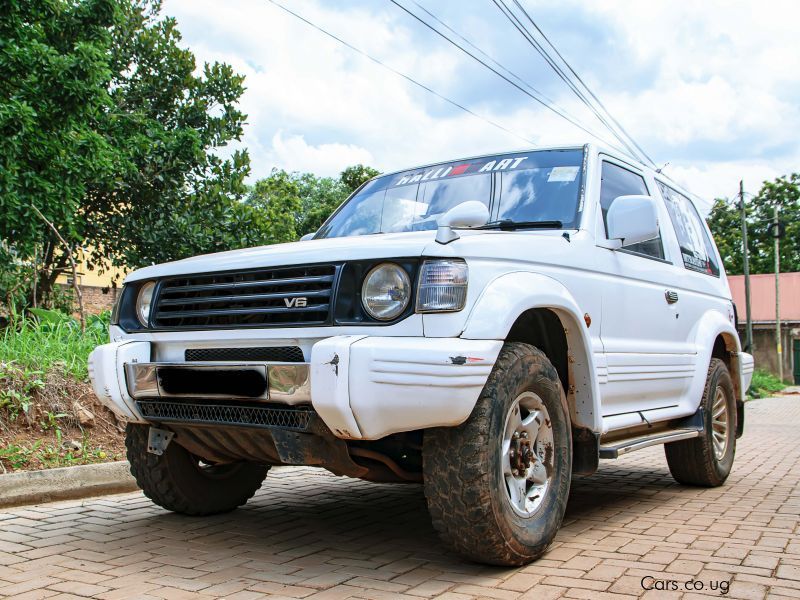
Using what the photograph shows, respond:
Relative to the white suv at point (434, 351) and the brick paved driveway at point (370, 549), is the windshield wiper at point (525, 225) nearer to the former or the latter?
the white suv at point (434, 351)

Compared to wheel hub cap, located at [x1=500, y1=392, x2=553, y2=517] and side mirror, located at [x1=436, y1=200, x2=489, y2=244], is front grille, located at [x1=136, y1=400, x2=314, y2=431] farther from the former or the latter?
side mirror, located at [x1=436, y1=200, x2=489, y2=244]

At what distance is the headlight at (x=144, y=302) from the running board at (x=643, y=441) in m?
2.37

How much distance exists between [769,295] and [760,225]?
6.56 metres

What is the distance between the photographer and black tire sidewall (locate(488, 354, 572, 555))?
3211 millimetres

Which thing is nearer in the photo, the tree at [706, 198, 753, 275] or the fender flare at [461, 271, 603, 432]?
the fender flare at [461, 271, 603, 432]

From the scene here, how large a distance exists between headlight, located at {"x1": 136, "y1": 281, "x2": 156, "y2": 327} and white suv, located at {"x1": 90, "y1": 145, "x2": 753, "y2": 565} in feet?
0.03

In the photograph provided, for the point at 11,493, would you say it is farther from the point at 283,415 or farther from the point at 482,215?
the point at 482,215

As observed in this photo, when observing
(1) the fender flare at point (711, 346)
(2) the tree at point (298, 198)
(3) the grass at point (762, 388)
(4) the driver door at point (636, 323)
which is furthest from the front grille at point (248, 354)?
(3) the grass at point (762, 388)

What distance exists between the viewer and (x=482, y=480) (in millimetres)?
3123

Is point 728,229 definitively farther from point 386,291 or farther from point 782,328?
point 386,291

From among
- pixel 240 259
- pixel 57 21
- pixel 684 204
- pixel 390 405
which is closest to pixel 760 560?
pixel 390 405

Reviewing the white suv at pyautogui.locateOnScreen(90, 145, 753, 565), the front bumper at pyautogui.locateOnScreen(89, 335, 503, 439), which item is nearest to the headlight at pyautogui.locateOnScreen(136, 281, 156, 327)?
the white suv at pyautogui.locateOnScreen(90, 145, 753, 565)

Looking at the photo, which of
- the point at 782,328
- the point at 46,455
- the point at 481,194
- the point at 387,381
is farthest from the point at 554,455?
the point at 782,328

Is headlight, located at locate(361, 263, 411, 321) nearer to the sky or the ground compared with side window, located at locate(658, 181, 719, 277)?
nearer to the ground
